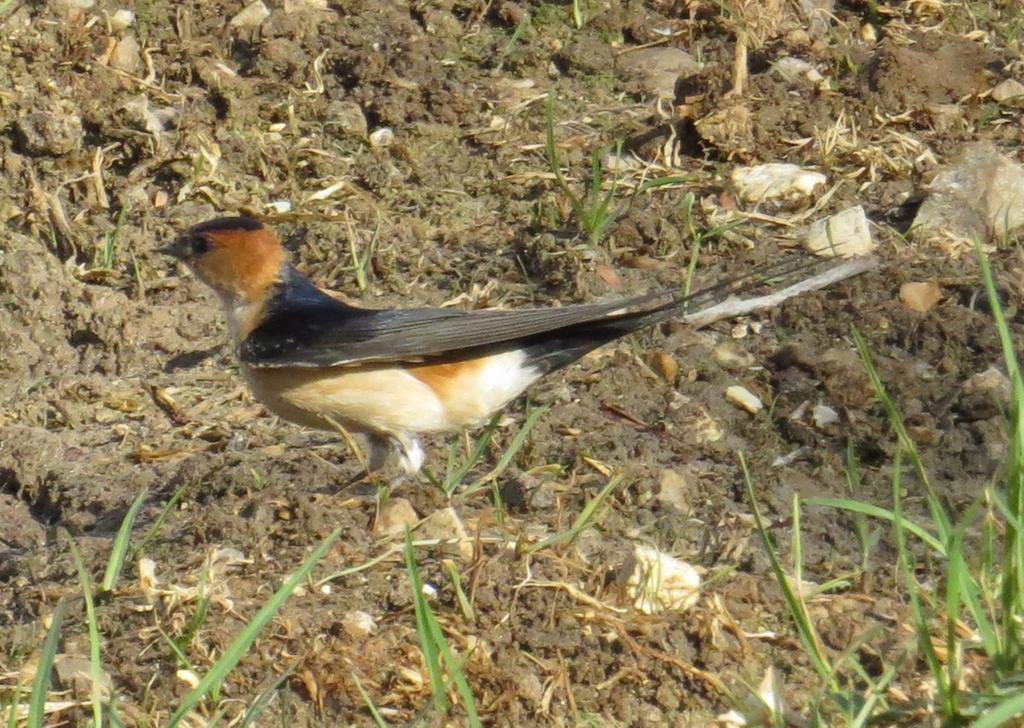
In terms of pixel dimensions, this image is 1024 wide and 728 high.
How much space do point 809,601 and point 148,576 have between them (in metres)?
1.76

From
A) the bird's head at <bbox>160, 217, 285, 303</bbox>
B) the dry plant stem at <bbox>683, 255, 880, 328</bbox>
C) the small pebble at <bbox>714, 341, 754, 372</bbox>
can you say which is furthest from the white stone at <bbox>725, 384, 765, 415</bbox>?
the bird's head at <bbox>160, 217, 285, 303</bbox>

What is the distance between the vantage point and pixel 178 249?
19.5 feet

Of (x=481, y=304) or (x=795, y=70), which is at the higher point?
(x=795, y=70)

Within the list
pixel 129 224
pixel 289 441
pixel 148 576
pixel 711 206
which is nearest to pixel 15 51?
pixel 129 224

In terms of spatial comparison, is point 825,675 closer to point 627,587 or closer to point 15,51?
point 627,587

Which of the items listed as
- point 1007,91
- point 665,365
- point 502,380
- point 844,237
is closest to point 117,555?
point 502,380

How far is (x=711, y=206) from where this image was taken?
6.63m

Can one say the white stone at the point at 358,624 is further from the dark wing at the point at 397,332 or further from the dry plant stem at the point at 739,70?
the dry plant stem at the point at 739,70

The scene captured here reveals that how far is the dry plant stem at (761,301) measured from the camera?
594 cm

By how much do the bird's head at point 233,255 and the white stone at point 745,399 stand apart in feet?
5.63

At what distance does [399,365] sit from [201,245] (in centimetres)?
95

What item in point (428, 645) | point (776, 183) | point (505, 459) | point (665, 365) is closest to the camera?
point (428, 645)

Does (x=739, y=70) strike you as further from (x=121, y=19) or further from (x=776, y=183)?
(x=121, y=19)

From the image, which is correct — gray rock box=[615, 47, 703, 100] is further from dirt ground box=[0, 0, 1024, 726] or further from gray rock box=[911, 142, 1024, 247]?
gray rock box=[911, 142, 1024, 247]
